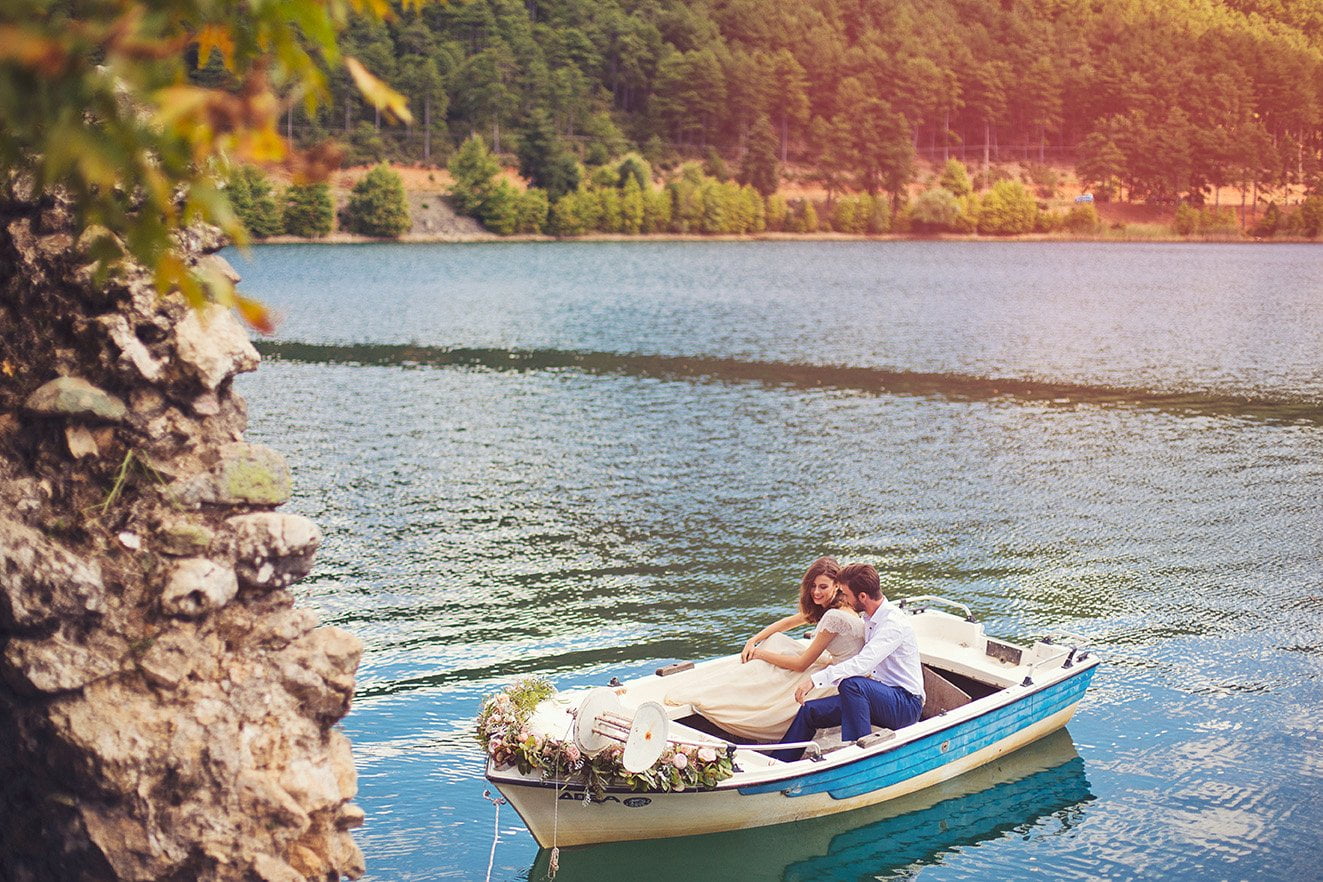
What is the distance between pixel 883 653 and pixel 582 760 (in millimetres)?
3440

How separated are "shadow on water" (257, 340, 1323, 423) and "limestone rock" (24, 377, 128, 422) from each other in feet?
120

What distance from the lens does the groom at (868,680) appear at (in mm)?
13531

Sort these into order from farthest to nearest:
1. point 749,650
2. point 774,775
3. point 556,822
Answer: point 749,650 → point 774,775 → point 556,822

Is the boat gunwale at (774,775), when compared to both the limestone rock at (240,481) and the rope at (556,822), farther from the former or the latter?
the limestone rock at (240,481)

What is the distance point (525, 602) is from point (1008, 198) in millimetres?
190307

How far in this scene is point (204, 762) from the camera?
844 cm

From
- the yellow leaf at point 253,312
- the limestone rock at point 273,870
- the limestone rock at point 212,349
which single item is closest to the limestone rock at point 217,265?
the limestone rock at point 212,349

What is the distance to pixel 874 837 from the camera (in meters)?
13.8

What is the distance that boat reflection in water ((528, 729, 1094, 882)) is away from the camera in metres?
12.8

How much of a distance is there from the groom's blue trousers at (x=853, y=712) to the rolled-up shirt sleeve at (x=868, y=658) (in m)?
0.12

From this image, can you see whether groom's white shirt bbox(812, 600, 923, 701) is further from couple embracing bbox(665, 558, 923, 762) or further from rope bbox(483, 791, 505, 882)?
rope bbox(483, 791, 505, 882)

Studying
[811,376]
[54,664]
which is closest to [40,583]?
[54,664]

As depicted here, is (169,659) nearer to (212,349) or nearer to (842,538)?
(212,349)

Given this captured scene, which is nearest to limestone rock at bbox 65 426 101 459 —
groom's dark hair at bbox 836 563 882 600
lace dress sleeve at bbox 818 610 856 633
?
lace dress sleeve at bbox 818 610 856 633
